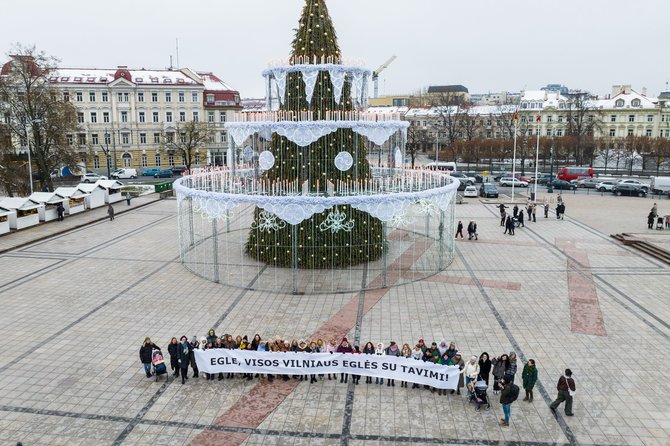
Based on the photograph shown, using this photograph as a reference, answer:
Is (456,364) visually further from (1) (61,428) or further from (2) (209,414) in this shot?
(1) (61,428)

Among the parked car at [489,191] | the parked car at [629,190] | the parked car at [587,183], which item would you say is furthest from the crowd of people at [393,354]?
the parked car at [587,183]

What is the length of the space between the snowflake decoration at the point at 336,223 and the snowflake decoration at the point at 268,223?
6.29ft

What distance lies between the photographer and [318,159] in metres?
23.1

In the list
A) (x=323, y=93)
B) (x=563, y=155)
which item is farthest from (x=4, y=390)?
(x=563, y=155)

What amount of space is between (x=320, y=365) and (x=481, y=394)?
13.4 ft

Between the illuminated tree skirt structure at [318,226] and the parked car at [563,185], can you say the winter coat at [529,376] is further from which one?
the parked car at [563,185]

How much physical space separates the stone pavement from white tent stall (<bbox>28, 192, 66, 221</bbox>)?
6826 millimetres

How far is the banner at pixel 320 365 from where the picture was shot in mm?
13539

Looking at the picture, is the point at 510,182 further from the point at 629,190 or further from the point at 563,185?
the point at 629,190

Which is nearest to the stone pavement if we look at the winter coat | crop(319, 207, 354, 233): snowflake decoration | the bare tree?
the winter coat

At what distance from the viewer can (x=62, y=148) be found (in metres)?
44.2

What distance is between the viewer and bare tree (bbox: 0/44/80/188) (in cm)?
4131

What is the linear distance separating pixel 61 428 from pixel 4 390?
113 inches

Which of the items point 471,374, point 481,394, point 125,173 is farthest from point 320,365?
point 125,173
